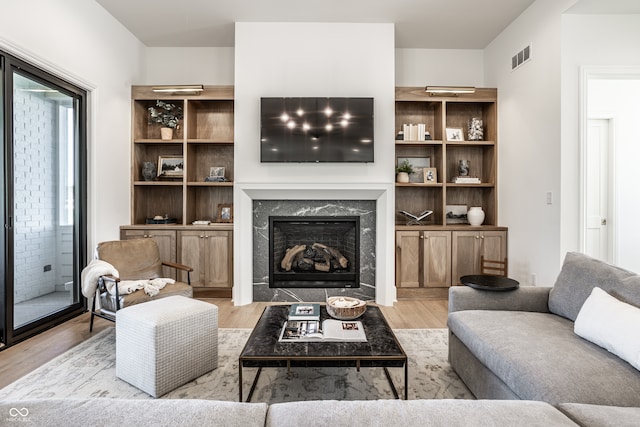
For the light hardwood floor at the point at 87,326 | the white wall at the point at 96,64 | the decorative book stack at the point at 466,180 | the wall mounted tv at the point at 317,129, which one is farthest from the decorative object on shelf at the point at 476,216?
the white wall at the point at 96,64

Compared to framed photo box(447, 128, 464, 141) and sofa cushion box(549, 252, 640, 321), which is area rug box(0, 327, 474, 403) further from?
framed photo box(447, 128, 464, 141)

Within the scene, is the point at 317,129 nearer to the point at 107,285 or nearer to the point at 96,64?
the point at 96,64

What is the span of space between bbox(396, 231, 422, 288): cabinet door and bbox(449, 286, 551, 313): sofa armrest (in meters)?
1.69

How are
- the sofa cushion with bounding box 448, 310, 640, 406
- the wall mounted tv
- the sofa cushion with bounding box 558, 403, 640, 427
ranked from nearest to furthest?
the sofa cushion with bounding box 558, 403, 640, 427, the sofa cushion with bounding box 448, 310, 640, 406, the wall mounted tv

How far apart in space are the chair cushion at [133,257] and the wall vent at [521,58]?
14.3ft

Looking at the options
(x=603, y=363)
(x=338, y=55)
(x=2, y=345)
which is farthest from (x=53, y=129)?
(x=603, y=363)

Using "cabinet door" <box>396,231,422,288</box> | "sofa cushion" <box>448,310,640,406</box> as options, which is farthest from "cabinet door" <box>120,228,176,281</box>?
"sofa cushion" <box>448,310,640,406</box>

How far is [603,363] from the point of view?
1.48 meters

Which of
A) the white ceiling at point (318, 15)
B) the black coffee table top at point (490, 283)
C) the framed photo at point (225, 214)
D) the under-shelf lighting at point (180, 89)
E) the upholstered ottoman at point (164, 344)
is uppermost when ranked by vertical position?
the white ceiling at point (318, 15)

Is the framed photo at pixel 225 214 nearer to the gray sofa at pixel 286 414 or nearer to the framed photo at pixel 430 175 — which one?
the framed photo at pixel 430 175

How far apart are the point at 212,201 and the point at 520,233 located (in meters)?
3.73

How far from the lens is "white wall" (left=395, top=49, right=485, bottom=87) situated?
458cm

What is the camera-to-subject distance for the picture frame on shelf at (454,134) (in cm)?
433

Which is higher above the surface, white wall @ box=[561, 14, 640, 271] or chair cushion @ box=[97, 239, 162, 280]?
white wall @ box=[561, 14, 640, 271]
